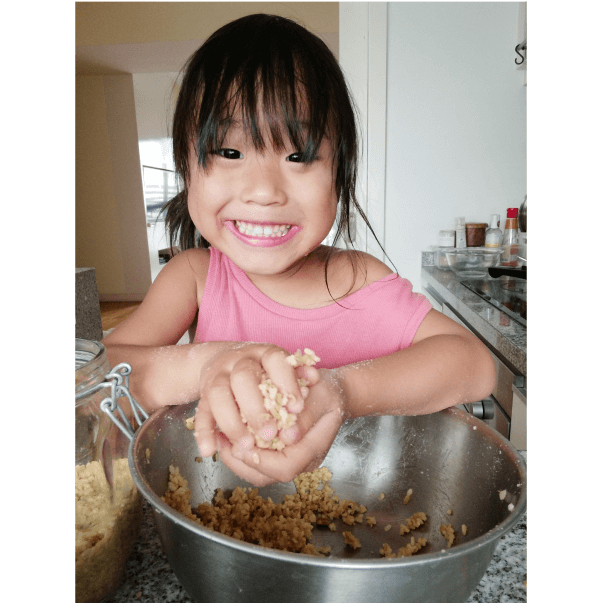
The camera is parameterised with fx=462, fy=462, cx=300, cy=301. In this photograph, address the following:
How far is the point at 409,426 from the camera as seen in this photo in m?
0.46

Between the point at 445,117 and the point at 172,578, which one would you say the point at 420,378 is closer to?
the point at 172,578

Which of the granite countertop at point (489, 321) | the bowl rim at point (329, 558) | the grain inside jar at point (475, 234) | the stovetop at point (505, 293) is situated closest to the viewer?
the bowl rim at point (329, 558)

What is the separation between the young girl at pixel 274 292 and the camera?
31cm

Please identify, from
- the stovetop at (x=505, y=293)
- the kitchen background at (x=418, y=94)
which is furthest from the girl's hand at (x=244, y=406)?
the kitchen background at (x=418, y=94)

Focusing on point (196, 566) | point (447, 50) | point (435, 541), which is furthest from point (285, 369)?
point (447, 50)

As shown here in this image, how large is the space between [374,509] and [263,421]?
23 cm

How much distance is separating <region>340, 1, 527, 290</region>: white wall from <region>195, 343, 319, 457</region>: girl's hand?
1.65 m

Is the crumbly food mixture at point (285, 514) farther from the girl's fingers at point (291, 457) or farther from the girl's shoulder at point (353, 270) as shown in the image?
the girl's shoulder at point (353, 270)

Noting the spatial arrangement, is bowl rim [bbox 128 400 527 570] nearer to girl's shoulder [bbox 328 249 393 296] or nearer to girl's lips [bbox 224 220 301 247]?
girl's lips [bbox 224 220 301 247]

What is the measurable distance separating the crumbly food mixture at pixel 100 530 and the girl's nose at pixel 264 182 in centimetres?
31

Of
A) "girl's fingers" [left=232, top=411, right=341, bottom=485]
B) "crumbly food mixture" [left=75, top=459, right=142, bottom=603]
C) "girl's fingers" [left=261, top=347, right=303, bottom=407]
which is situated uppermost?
"girl's fingers" [left=261, top=347, right=303, bottom=407]

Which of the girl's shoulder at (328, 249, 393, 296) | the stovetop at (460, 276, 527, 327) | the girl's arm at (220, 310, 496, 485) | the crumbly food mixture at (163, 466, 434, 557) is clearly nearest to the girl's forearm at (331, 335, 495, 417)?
the girl's arm at (220, 310, 496, 485)

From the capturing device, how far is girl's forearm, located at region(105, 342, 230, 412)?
425 mm
